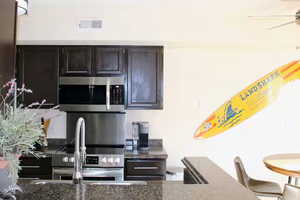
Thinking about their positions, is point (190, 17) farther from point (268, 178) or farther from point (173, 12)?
point (268, 178)

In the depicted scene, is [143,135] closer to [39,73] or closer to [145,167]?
[145,167]

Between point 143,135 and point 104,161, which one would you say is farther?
point 143,135

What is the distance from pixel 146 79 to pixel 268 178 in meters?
2.22

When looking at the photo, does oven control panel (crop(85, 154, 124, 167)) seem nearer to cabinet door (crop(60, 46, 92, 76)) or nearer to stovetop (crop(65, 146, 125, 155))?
stovetop (crop(65, 146, 125, 155))

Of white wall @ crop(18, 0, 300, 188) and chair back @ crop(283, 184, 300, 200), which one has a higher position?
white wall @ crop(18, 0, 300, 188)

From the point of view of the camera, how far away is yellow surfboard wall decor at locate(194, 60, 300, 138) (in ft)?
13.2

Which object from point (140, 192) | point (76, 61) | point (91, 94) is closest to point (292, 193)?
point (140, 192)

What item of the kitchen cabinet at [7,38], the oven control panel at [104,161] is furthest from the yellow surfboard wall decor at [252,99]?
the kitchen cabinet at [7,38]

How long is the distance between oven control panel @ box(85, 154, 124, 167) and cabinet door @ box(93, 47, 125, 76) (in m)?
1.05

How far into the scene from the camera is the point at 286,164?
319 cm

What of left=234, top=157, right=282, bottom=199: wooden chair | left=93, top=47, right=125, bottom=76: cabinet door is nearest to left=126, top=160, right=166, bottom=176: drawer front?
left=234, top=157, right=282, bottom=199: wooden chair

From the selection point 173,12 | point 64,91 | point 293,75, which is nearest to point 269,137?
point 293,75

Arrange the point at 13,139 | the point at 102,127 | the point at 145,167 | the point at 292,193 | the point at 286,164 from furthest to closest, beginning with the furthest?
the point at 102,127 < the point at 145,167 < the point at 286,164 < the point at 292,193 < the point at 13,139

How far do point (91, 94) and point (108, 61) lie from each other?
48 centimetres
